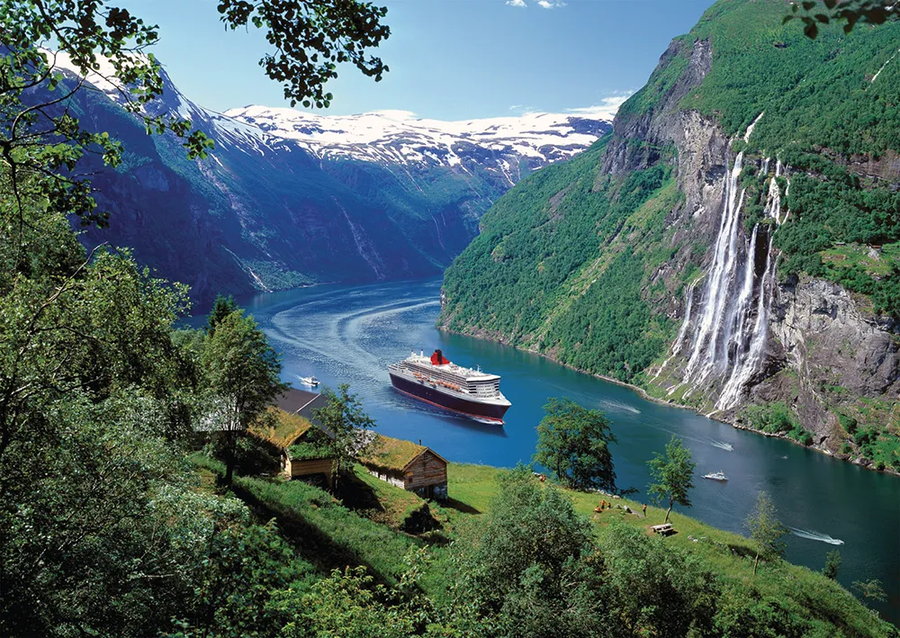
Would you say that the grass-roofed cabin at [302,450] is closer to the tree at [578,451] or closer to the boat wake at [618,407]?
the tree at [578,451]

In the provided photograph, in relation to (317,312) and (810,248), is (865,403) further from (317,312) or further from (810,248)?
(317,312)

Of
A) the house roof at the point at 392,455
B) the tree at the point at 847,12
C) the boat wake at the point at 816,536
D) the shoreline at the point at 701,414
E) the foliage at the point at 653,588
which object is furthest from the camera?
the shoreline at the point at 701,414

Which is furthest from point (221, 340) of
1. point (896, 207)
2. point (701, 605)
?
point (896, 207)

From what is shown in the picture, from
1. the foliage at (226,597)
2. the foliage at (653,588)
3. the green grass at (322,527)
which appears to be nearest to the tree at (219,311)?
the green grass at (322,527)

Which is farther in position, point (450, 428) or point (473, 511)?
point (450, 428)

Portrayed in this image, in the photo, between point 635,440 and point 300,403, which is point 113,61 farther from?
point 635,440

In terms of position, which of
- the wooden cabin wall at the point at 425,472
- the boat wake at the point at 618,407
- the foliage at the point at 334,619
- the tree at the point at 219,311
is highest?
the tree at the point at 219,311
